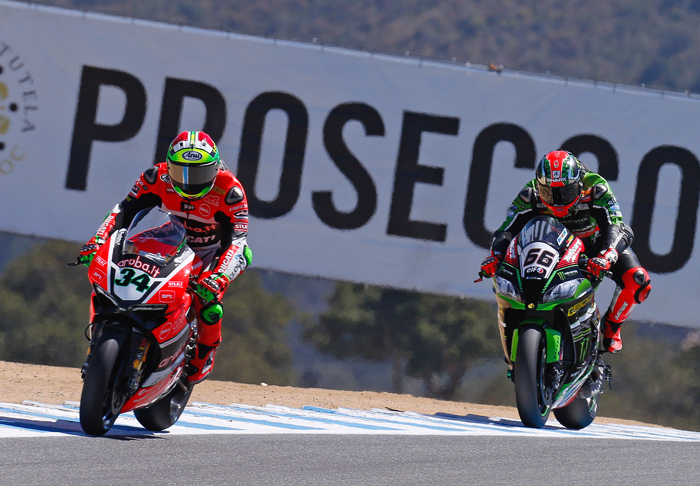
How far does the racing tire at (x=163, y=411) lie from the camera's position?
20.1 feet

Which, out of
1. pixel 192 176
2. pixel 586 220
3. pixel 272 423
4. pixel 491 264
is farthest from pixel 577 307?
pixel 192 176

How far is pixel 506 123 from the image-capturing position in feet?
44.0

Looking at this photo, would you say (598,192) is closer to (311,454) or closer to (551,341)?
(551,341)

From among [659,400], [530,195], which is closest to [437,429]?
[530,195]

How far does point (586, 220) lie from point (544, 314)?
1.38 meters

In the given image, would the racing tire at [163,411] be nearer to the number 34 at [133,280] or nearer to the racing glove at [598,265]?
the number 34 at [133,280]

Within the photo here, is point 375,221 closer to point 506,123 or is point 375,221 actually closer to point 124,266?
point 506,123

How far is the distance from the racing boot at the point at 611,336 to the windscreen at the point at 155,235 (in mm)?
3990

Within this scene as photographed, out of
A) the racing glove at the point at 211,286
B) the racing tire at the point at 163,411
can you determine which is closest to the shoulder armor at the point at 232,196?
the racing glove at the point at 211,286

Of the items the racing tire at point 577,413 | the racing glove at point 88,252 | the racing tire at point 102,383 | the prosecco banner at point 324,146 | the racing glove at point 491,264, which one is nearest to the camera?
the racing tire at point 102,383

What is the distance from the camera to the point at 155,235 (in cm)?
563

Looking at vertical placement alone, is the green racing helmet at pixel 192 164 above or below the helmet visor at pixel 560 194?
below

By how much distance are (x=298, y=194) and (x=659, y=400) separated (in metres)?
8.40

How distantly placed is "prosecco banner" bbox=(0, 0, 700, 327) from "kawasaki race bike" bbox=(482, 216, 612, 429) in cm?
578
